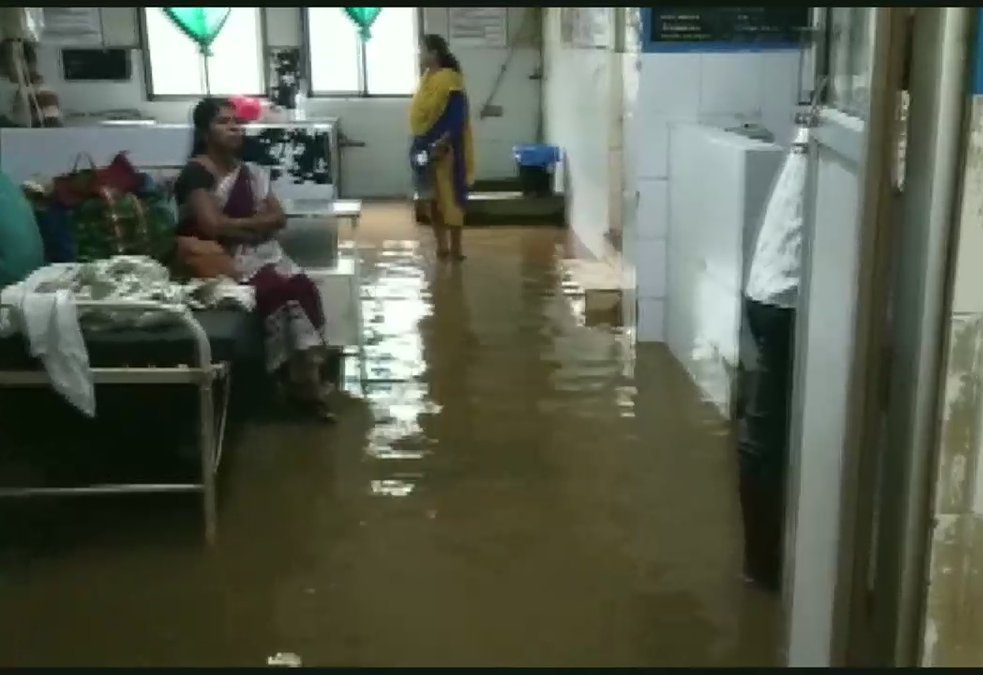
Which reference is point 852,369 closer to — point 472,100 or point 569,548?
point 569,548

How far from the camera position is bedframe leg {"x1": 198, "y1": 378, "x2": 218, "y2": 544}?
10.1 feet

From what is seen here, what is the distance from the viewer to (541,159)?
854cm

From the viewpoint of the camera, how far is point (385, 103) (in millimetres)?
9562

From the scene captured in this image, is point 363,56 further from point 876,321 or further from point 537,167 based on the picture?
point 876,321

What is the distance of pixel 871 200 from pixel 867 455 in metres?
0.34

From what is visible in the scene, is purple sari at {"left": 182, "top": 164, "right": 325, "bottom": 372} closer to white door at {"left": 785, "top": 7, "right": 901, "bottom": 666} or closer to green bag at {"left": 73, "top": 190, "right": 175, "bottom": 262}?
green bag at {"left": 73, "top": 190, "right": 175, "bottom": 262}

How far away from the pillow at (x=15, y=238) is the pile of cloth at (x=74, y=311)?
117 mm

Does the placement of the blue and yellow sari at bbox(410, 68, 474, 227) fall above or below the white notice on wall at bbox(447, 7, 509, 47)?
below

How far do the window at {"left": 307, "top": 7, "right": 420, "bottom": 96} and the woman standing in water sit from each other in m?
2.66

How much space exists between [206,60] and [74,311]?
696 centimetres

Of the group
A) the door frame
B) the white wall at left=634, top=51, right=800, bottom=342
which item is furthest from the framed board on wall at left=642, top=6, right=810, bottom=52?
the door frame

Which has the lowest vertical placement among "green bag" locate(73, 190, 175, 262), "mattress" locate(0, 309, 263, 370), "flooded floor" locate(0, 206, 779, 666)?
"flooded floor" locate(0, 206, 779, 666)

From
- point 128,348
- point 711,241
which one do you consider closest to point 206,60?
point 711,241

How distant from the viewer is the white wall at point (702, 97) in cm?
487
